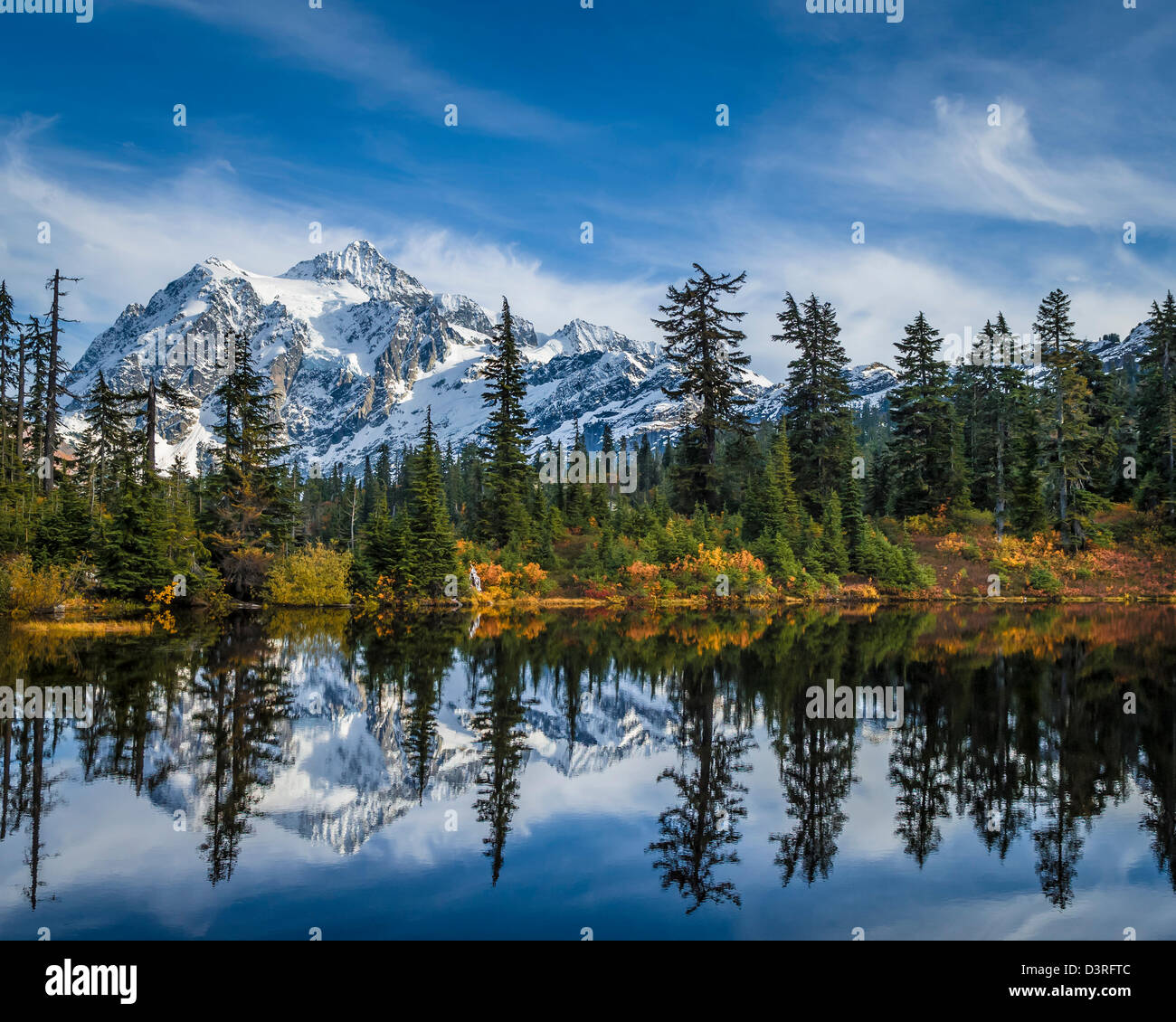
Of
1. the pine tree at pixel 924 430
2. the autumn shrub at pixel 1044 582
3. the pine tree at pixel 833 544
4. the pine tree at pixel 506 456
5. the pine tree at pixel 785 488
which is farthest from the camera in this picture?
the pine tree at pixel 924 430

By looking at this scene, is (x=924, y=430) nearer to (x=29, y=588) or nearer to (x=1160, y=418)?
(x=1160, y=418)

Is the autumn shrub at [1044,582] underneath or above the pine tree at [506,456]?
underneath

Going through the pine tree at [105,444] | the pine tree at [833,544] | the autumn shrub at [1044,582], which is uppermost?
the pine tree at [105,444]

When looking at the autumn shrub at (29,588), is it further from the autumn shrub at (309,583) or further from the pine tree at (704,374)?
the pine tree at (704,374)

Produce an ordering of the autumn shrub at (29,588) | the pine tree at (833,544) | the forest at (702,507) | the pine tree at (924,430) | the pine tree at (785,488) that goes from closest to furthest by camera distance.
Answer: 1. the autumn shrub at (29,588)
2. the forest at (702,507)
3. the pine tree at (833,544)
4. the pine tree at (785,488)
5. the pine tree at (924,430)

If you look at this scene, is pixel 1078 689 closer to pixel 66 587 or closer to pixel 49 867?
pixel 49 867

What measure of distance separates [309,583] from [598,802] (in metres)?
31.9

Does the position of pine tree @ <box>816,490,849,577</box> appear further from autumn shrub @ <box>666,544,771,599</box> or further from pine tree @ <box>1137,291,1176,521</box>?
pine tree @ <box>1137,291,1176,521</box>

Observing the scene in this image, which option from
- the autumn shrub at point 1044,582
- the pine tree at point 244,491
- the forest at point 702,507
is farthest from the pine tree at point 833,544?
the pine tree at point 244,491

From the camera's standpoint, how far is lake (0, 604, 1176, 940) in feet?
22.1

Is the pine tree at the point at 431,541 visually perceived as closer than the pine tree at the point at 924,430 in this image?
Yes

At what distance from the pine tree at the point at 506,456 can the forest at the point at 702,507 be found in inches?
5.5

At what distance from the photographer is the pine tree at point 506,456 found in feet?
141
